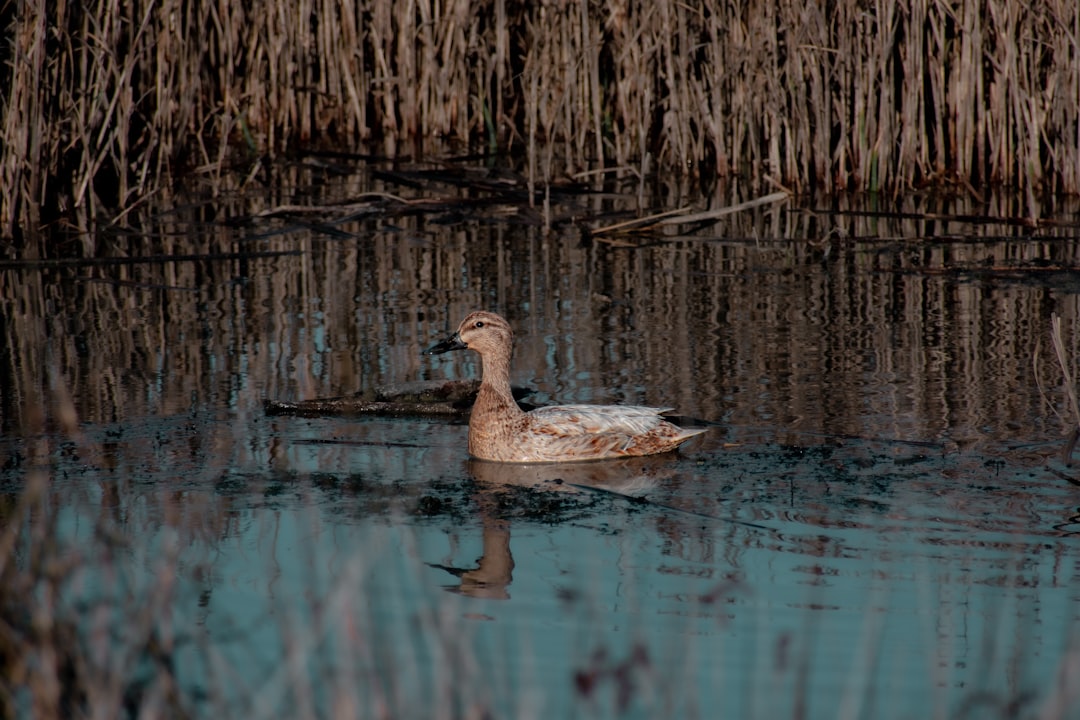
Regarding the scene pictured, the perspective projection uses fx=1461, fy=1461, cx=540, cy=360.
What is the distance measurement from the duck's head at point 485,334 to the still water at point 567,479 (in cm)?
49

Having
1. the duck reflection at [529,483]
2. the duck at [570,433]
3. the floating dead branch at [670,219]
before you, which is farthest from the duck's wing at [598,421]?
the floating dead branch at [670,219]

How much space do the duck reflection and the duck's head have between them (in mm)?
651

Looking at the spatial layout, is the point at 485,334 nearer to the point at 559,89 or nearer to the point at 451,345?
the point at 451,345

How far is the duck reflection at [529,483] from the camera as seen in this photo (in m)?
5.12

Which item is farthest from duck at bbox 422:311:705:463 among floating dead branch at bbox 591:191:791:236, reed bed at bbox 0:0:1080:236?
reed bed at bbox 0:0:1080:236

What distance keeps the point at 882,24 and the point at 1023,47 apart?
1.12m

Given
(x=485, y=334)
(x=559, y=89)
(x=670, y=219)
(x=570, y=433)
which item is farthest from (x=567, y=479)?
(x=559, y=89)

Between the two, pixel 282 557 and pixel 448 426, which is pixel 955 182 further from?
pixel 282 557

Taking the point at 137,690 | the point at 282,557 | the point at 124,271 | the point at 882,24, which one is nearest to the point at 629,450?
the point at 282,557

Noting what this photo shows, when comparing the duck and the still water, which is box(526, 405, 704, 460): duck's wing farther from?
the still water

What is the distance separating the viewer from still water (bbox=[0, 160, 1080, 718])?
12.5 ft

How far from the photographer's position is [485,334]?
6.97m

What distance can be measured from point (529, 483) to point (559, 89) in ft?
27.6

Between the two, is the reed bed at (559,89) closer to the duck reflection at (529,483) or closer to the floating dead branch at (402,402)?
the floating dead branch at (402,402)
